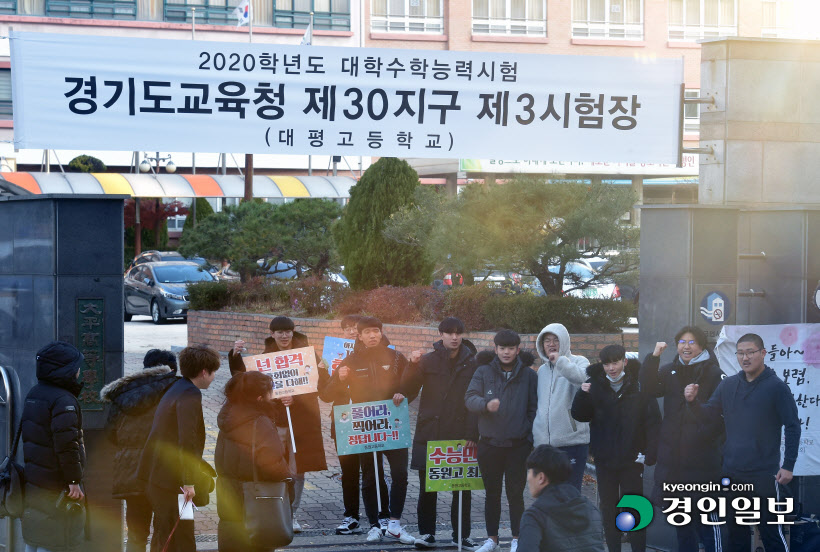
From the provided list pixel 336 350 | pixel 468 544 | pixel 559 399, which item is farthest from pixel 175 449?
pixel 336 350

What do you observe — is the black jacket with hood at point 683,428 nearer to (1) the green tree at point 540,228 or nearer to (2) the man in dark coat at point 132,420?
(2) the man in dark coat at point 132,420

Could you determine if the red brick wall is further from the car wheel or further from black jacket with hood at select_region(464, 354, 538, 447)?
the car wheel

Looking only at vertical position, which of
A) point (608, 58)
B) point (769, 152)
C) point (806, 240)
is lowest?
point (806, 240)

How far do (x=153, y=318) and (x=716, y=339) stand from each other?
21.9 metres

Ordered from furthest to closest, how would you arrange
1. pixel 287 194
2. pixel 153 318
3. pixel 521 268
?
pixel 287 194, pixel 153 318, pixel 521 268

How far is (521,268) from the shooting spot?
15.1 metres

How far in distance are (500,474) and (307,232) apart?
14246mm

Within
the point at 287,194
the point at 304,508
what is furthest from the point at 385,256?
the point at 287,194

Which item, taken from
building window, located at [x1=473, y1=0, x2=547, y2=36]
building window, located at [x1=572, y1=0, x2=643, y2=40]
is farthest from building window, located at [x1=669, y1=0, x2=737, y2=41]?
building window, located at [x1=473, y1=0, x2=547, y2=36]

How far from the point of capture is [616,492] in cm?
805

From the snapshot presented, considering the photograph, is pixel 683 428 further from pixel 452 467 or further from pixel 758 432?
pixel 452 467

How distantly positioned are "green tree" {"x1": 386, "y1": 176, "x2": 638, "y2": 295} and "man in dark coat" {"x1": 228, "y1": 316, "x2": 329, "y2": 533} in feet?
20.2

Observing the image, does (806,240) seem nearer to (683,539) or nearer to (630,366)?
(630,366)

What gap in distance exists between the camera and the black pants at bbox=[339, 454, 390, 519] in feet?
29.7
